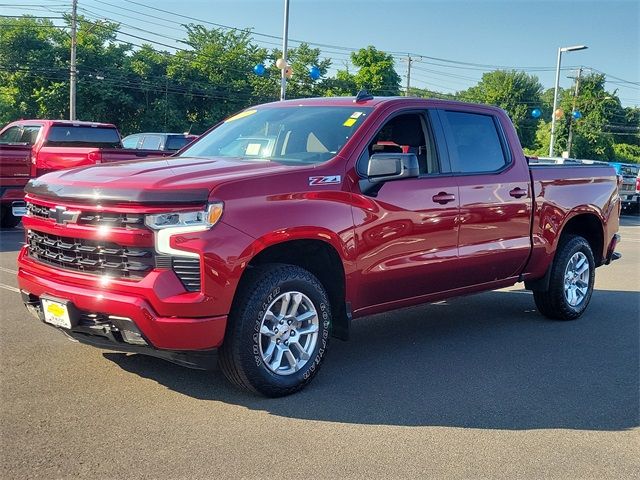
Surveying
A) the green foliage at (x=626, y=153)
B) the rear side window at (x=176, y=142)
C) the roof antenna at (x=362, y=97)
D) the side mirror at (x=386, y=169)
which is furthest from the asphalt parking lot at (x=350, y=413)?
the green foliage at (x=626, y=153)

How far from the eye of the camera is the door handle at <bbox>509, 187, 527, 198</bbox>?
6043 mm

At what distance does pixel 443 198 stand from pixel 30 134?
11317mm

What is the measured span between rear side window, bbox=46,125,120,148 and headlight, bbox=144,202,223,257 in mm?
11014

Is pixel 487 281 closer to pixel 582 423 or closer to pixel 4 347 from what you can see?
pixel 582 423

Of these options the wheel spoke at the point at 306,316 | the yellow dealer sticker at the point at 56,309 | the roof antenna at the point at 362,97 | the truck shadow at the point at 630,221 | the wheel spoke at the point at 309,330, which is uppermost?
the roof antenna at the point at 362,97

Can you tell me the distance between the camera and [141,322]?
153 inches

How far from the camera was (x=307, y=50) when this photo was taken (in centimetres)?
5831

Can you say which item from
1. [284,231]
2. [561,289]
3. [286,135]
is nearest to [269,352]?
[284,231]

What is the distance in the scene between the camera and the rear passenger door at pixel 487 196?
564 centimetres

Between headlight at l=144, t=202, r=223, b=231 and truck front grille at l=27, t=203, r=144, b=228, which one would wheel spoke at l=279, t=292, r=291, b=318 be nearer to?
headlight at l=144, t=202, r=223, b=231

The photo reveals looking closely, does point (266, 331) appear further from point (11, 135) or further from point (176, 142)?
point (176, 142)

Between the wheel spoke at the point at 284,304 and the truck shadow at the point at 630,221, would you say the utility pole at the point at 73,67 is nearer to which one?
the truck shadow at the point at 630,221

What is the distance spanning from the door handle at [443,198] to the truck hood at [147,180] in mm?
1311

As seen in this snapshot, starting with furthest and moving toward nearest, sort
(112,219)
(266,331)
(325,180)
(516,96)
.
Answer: (516,96)
(325,180)
(266,331)
(112,219)
